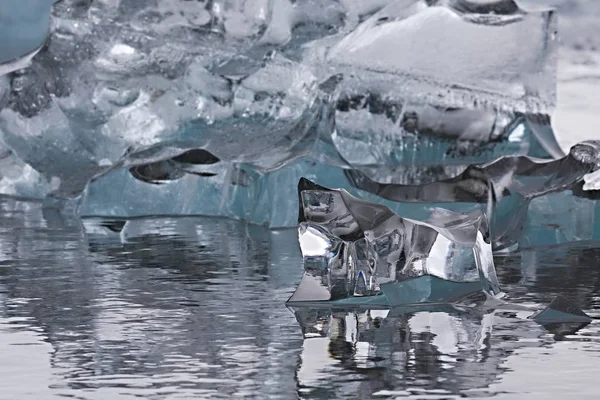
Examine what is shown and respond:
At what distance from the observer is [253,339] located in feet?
6.71

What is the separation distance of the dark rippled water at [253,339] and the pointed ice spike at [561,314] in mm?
44

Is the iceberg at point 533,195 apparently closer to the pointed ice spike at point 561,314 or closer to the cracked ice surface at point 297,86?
the cracked ice surface at point 297,86

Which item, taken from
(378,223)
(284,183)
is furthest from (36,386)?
(284,183)

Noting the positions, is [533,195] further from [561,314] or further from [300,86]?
[561,314]

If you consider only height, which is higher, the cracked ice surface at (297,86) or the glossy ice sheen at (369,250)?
the cracked ice surface at (297,86)

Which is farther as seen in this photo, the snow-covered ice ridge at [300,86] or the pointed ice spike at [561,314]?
the snow-covered ice ridge at [300,86]

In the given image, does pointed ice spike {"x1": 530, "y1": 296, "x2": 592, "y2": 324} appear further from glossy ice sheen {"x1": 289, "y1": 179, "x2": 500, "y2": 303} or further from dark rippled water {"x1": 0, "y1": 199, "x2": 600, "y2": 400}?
glossy ice sheen {"x1": 289, "y1": 179, "x2": 500, "y2": 303}

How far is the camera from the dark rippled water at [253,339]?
65.5 inches

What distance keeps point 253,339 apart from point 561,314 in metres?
0.55

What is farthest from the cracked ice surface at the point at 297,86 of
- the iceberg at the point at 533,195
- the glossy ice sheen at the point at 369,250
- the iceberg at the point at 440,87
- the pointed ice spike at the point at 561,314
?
the pointed ice spike at the point at 561,314

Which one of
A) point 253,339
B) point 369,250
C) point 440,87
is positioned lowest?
point 253,339

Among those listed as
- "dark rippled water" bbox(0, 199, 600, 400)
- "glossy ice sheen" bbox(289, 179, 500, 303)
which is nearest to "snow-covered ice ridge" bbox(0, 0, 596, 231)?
"dark rippled water" bbox(0, 199, 600, 400)

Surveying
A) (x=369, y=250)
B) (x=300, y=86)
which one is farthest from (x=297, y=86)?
(x=369, y=250)

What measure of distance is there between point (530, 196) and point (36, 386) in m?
2.68
